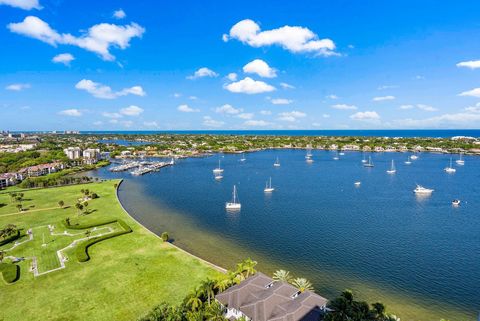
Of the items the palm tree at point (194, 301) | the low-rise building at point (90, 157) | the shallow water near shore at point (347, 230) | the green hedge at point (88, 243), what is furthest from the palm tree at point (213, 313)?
the low-rise building at point (90, 157)

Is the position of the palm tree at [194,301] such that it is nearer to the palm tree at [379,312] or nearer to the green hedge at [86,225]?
the palm tree at [379,312]

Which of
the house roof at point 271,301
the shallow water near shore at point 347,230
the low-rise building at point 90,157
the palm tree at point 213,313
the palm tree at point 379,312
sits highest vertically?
the low-rise building at point 90,157

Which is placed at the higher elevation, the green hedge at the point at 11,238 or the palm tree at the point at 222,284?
the palm tree at the point at 222,284

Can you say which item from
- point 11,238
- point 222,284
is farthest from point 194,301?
point 11,238

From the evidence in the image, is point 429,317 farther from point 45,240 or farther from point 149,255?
point 45,240

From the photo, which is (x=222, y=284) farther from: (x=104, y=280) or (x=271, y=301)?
(x=104, y=280)

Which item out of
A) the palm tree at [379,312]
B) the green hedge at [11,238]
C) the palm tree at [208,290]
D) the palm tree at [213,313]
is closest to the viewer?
the palm tree at [379,312]
